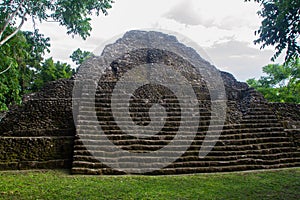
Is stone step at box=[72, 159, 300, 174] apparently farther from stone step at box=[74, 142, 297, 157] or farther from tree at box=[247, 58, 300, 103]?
tree at box=[247, 58, 300, 103]

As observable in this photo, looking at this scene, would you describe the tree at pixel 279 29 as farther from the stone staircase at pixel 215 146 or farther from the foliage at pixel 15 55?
the foliage at pixel 15 55

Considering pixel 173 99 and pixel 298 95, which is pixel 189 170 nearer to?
pixel 173 99

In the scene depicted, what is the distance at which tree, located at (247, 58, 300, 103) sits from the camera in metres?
17.0

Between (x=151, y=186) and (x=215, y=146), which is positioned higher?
(x=215, y=146)

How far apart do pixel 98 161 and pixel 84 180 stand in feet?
2.54

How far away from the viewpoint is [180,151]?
6184mm

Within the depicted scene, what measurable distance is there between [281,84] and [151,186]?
16.1 meters

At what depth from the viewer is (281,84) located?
Result: 18328 millimetres

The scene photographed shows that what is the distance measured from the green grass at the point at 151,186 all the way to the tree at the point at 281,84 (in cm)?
1260

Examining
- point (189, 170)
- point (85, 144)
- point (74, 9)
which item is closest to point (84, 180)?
point (85, 144)

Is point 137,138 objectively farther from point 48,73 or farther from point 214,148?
point 48,73

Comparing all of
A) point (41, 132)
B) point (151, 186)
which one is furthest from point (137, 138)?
point (41, 132)

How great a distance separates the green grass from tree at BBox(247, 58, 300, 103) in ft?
41.3

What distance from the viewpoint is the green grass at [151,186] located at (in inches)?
164
